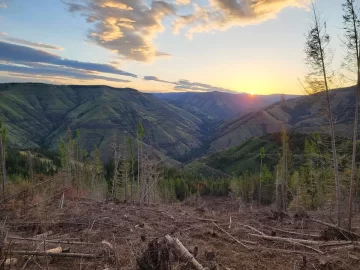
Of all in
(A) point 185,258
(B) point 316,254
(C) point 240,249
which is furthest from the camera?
(C) point 240,249

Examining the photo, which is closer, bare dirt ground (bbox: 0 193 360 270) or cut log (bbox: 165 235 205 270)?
cut log (bbox: 165 235 205 270)

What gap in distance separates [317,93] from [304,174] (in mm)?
43119

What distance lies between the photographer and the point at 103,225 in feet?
50.2

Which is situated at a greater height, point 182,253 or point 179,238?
point 182,253

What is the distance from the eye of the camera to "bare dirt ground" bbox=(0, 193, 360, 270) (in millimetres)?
9172

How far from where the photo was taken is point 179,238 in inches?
466

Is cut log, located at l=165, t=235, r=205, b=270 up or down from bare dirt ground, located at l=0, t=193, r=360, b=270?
up

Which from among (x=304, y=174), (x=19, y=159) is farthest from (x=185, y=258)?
(x=19, y=159)

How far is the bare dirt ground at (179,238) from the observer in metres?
9.17

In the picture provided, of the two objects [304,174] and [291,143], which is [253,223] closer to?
[304,174]

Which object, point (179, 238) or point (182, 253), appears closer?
point (182, 253)

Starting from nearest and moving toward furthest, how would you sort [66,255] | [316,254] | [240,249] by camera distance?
[66,255]
[316,254]
[240,249]

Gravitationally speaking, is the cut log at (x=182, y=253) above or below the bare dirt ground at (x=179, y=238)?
above

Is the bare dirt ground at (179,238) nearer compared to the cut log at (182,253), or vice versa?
the cut log at (182,253)
